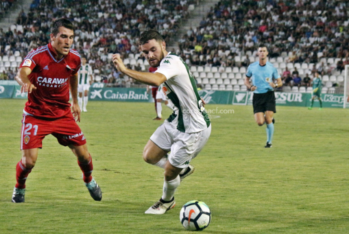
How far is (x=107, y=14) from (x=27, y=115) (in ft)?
130

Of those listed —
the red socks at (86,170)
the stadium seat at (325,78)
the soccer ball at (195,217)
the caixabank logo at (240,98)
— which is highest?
the soccer ball at (195,217)

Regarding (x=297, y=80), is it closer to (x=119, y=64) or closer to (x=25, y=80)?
(x=25, y=80)

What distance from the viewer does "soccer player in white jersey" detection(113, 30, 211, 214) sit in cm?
615

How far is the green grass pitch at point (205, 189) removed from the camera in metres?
5.89

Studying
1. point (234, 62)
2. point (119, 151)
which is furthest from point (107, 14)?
point (119, 151)

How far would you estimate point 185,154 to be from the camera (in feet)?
20.8

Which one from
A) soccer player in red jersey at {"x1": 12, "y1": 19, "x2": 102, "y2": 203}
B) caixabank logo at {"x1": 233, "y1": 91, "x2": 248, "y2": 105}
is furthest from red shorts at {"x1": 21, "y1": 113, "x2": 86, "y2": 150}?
caixabank logo at {"x1": 233, "y1": 91, "x2": 248, "y2": 105}

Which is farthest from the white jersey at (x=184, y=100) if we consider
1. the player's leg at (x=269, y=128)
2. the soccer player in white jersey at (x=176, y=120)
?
the player's leg at (x=269, y=128)

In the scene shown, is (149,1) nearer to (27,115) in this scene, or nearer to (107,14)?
(107,14)

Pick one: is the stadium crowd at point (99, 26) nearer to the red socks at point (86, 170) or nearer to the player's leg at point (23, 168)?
the red socks at point (86, 170)

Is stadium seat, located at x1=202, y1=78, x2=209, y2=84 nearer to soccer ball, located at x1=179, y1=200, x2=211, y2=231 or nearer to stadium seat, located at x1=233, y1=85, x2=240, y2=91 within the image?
stadium seat, located at x1=233, y1=85, x2=240, y2=91

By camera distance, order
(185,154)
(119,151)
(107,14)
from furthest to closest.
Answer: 1. (107,14)
2. (119,151)
3. (185,154)

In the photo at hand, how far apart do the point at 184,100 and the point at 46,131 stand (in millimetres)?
1674

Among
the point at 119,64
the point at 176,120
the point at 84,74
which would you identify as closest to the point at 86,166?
the point at 176,120
